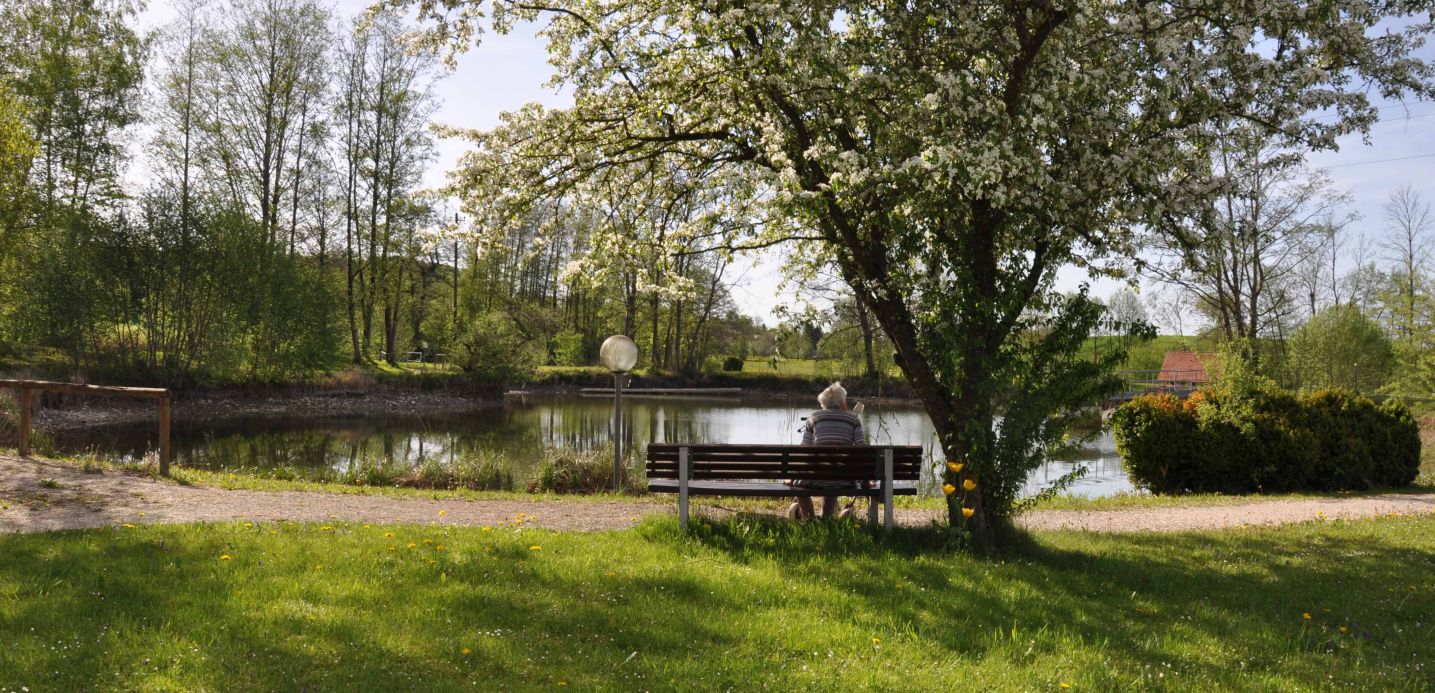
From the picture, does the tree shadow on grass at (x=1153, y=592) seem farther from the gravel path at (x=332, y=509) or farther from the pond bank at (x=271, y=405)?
the pond bank at (x=271, y=405)

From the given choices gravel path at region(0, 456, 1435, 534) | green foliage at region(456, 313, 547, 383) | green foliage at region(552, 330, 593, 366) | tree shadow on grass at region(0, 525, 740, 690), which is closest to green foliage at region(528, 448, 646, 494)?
gravel path at region(0, 456, 1435, 534)

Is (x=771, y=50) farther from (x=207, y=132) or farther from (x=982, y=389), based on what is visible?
(x=207, y=132)

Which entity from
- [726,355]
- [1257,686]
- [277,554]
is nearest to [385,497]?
[277,554]

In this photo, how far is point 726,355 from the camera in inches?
2119

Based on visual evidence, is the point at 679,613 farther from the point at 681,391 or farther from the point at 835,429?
the point at 681,391

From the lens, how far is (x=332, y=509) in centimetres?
890

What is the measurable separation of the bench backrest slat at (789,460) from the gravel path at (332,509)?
1134 millimetres

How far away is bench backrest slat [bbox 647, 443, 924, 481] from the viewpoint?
7754mm

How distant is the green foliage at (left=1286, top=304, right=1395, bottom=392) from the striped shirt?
3440 cm

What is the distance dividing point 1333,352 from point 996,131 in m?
38.1

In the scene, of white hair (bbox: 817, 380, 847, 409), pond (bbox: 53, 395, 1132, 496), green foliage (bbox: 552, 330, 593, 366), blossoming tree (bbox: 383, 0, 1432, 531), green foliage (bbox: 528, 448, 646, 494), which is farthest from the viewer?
green foliage (bbox: 552, 330, 593, 366)

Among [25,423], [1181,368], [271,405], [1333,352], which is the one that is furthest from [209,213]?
[1181,368]

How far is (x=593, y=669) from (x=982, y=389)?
13.6ft

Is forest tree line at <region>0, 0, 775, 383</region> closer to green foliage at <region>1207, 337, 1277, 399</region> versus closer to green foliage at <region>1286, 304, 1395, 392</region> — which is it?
green foliage at <region>1207, 337, 1277, 399</region>
